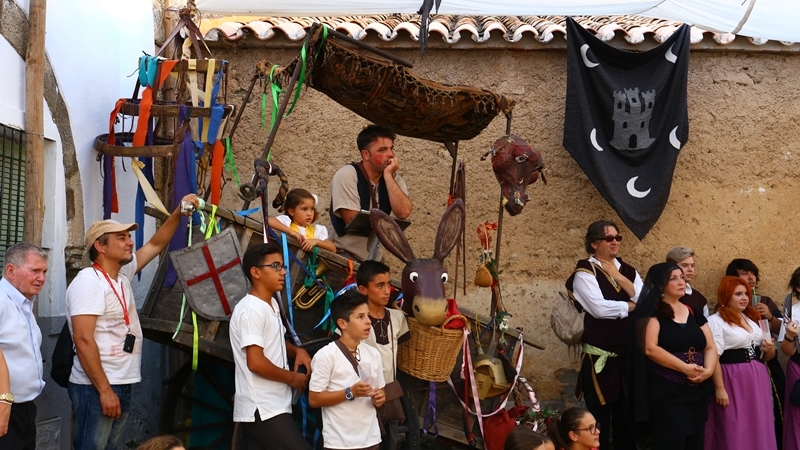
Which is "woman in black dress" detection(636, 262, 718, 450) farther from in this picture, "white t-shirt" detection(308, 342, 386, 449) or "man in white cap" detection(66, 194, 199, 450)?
"man in white cap" detection(66, 194, 199, 450)

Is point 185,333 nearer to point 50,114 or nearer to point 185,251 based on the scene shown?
point 185,251

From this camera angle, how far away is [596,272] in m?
6.92

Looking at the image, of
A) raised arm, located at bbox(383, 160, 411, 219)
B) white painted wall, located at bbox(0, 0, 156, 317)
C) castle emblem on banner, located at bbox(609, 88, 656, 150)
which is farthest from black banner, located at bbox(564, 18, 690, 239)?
white painted wall, located at bbox(0, 0, 156, 317)

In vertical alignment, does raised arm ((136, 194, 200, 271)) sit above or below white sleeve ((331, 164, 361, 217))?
below

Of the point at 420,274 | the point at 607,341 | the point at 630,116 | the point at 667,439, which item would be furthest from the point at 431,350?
the point at 630,116

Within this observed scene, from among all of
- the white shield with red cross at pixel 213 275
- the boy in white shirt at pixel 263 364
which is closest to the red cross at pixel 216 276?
the white shield with red cross at pixel 213 275

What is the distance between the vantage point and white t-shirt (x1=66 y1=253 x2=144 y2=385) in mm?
4934

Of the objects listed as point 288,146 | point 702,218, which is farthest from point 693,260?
point 288,146

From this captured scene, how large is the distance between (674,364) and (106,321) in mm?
→ 3836

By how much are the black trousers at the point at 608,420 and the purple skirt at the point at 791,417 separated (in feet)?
4.33

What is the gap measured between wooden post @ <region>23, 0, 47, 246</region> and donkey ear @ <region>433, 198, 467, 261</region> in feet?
7.95

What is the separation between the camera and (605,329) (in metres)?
6.84

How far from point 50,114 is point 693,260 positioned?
200 inches

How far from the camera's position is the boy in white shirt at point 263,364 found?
496 cm
